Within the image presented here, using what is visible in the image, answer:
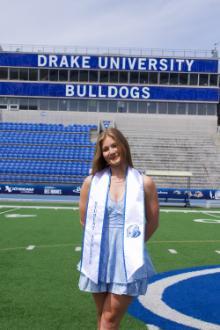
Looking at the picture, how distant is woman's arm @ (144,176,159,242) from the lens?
130 inches

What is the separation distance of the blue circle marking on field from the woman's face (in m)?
2.27

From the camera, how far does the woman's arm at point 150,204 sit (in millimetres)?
3301

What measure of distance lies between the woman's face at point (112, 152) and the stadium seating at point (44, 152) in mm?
27667

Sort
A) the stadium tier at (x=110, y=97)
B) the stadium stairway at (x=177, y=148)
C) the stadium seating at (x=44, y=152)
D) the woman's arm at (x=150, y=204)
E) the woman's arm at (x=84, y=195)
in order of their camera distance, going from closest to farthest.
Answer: the woman's arm at (x=150, y=204)
the woman's arm at (x=84, y=195)
the stadium seating at (x=44, y=152)
the stadium stairway at (x=177, y=148)
the stadium tier at (x=110, y=97)

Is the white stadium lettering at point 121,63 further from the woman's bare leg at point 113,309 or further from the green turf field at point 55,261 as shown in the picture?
the woman's bare leg at point 113,309

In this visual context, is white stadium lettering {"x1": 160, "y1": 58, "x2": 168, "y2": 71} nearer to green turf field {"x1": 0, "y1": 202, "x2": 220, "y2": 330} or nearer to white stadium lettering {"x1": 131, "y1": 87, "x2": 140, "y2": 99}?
white stadium lettering {"x1": 131, "y1": 87, "x2": 140, "y2": 99}

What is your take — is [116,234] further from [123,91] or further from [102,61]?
[102,61]

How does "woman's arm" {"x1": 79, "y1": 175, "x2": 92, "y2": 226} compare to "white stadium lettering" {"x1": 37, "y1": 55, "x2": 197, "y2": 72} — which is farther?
"white stadium lettering" {"x1": 37, "y1": 55, "x2": 197, "y2": 72}

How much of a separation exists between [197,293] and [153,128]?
33471 mm

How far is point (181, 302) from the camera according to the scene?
228 inches

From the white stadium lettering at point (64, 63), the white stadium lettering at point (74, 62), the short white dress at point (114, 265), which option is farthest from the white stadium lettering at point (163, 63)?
the short white dress at point (114, 265)

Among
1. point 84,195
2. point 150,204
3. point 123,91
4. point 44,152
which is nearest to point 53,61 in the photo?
point 123,91

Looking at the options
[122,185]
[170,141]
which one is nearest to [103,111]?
[170,141]

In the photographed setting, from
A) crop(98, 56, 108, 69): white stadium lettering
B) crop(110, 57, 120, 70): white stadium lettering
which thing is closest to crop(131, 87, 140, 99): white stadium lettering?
crop(110, 57, 120, 70): white stadium lettering
